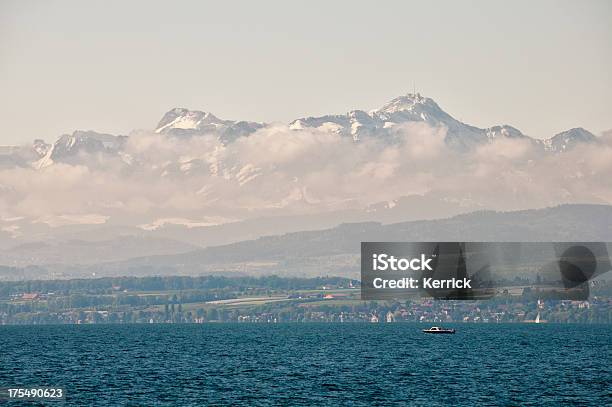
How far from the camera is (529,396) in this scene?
523 ft

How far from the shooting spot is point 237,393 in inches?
6368

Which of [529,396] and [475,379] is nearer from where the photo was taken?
[529,396]

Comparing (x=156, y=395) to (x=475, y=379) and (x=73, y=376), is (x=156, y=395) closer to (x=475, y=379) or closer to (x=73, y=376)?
(x=73, y=376)

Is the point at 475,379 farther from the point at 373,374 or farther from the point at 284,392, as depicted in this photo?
the point at 284,392

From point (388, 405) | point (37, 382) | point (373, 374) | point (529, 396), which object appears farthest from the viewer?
point (373, 374)

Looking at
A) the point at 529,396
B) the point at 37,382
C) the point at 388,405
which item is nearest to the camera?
the point at 388,405

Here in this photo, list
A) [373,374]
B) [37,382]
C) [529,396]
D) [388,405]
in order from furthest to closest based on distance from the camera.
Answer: [373,374]
[37,382]
[529,396]
[388,405]

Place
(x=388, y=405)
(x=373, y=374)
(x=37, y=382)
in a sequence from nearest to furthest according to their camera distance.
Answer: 1. (x=388, y=405)
2. (x=37, y=382)
3. (x=373, y=374)

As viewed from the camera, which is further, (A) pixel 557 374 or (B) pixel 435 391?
(A) pixel 557 374

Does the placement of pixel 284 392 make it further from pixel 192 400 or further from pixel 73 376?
pixel 73 376

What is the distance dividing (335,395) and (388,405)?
1237 cm

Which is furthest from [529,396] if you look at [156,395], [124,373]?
[124,373]

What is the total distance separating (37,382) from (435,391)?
6213cm

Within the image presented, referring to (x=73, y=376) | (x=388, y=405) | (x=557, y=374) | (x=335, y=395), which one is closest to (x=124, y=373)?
(x=73, y=376)
